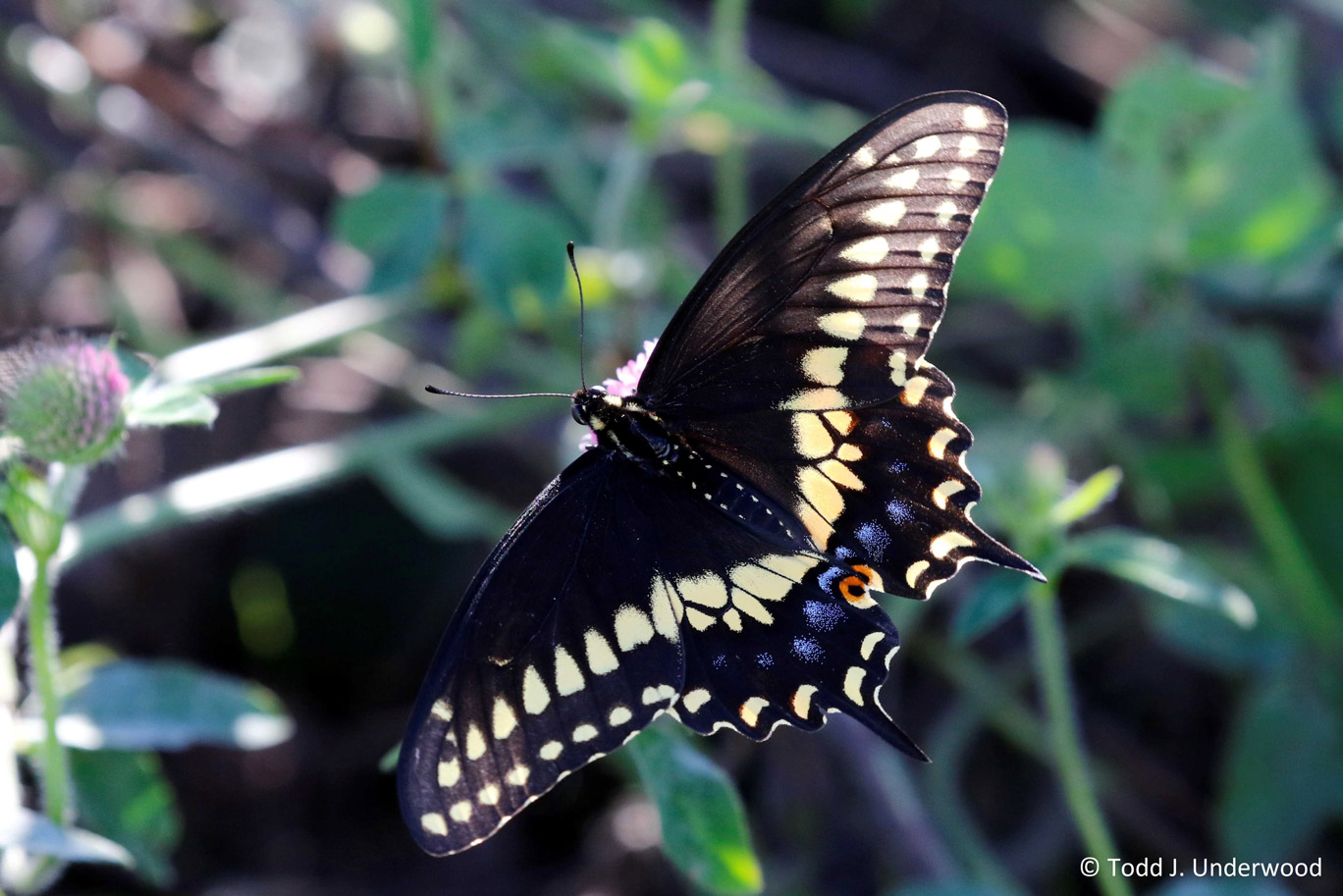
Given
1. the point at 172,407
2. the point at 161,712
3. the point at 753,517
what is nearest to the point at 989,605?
the point at 753,517

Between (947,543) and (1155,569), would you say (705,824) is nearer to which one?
Result: (947,543)

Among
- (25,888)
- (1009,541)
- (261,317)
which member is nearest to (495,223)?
(261,317)

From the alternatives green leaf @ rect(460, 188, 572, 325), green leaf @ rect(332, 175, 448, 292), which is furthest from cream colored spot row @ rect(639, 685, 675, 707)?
green leaf @ rect(332, 175, 448, 292)

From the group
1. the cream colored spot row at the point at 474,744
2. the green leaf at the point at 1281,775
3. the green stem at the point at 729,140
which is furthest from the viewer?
the green stem at the point at 729,140

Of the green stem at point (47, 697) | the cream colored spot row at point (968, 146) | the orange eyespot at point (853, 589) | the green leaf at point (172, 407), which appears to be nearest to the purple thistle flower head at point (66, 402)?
the green leaf at point (172, 407)

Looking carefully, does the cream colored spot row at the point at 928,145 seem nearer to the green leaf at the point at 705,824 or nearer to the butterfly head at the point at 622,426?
the butterfly head at the point at 622,426

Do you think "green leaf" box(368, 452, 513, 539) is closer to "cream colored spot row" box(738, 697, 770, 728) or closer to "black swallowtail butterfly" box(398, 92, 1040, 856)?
"black swallowtail butterfly" box(398, 92, 1040, 856)
